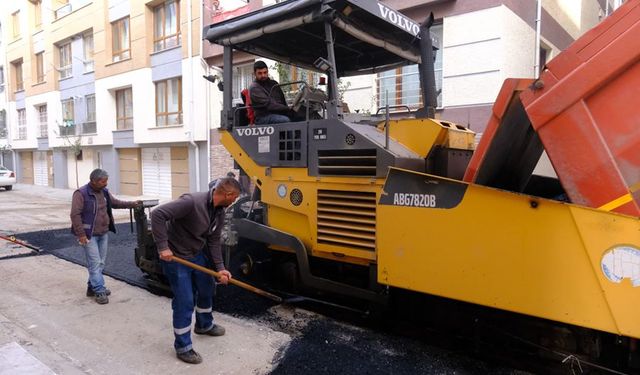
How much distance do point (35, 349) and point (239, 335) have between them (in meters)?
1.64

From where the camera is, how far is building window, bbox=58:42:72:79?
888 inches

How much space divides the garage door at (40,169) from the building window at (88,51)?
307 inches

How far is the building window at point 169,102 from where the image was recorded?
16734mm

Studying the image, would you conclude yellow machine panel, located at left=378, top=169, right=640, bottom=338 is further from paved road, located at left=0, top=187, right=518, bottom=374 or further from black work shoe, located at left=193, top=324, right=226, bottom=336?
black work shoe, located at left=193, top=324, right=226, bottom=336

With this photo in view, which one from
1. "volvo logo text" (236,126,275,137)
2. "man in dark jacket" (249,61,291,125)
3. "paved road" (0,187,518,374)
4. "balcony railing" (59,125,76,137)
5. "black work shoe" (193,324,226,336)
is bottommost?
"paved road" (0,187,518,374)

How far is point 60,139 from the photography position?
2289cm

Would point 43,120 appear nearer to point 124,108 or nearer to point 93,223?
point 124,108

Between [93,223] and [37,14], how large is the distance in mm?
26181

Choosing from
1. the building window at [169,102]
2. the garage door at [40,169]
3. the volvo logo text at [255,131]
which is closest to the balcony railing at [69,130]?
the garage door at [40,169]

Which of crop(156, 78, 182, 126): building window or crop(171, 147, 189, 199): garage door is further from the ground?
crop(156, 78, 182, 126): building window

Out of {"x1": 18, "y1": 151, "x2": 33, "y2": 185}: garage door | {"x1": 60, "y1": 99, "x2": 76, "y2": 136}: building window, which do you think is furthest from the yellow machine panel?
{"x1": 18, "y1": 151, "x2": 33, "y2": 185}: garage door

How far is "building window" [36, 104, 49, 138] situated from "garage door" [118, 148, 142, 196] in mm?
8568

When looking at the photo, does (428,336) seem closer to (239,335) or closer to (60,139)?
(239,335)

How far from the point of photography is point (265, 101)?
14.7 ft
